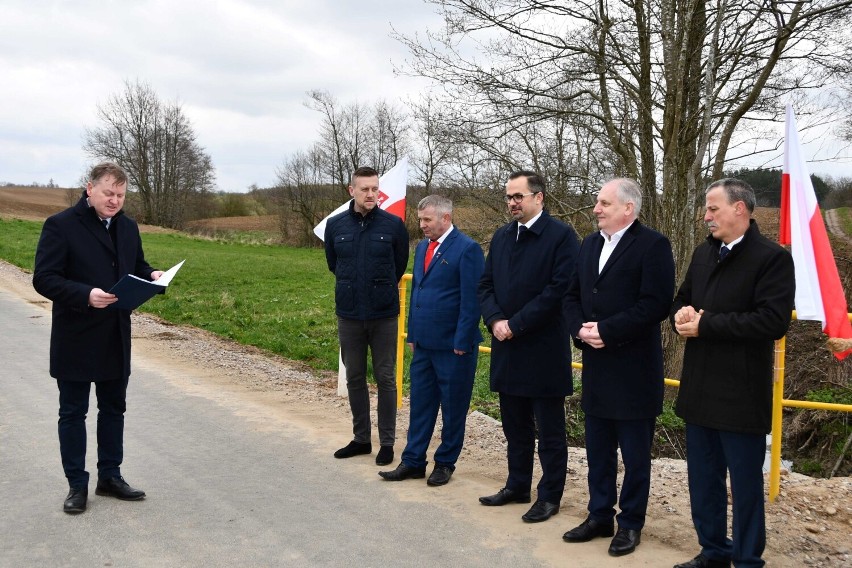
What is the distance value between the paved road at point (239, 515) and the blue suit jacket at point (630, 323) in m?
0.81

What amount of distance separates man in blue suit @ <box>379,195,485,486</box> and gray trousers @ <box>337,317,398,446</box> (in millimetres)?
448

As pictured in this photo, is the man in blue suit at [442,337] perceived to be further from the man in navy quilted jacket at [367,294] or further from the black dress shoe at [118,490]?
the black dress shoe at [118,490]

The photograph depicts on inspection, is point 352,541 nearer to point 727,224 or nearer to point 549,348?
point 549,348

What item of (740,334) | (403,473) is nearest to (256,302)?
(403,473)

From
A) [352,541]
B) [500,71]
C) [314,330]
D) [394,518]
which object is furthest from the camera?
[314,330]

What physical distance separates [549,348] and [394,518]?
1.37 meters

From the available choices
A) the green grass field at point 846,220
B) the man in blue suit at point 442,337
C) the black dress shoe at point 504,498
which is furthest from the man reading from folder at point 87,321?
the green grass field at point 846,220

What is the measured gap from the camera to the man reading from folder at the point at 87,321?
180 inches

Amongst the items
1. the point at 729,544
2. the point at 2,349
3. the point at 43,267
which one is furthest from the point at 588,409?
the point at 2,349

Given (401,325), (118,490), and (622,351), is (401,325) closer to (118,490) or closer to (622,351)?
(118,490)

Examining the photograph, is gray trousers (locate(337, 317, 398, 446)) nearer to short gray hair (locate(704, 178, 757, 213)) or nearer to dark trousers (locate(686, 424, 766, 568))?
dark trousers (locate(686, 424, 766, 568))

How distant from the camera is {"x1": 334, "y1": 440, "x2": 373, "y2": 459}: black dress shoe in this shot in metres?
5.86

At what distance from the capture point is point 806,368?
10328mm

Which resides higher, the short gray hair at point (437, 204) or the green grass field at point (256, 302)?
the short gray hair at point (437, 204)
